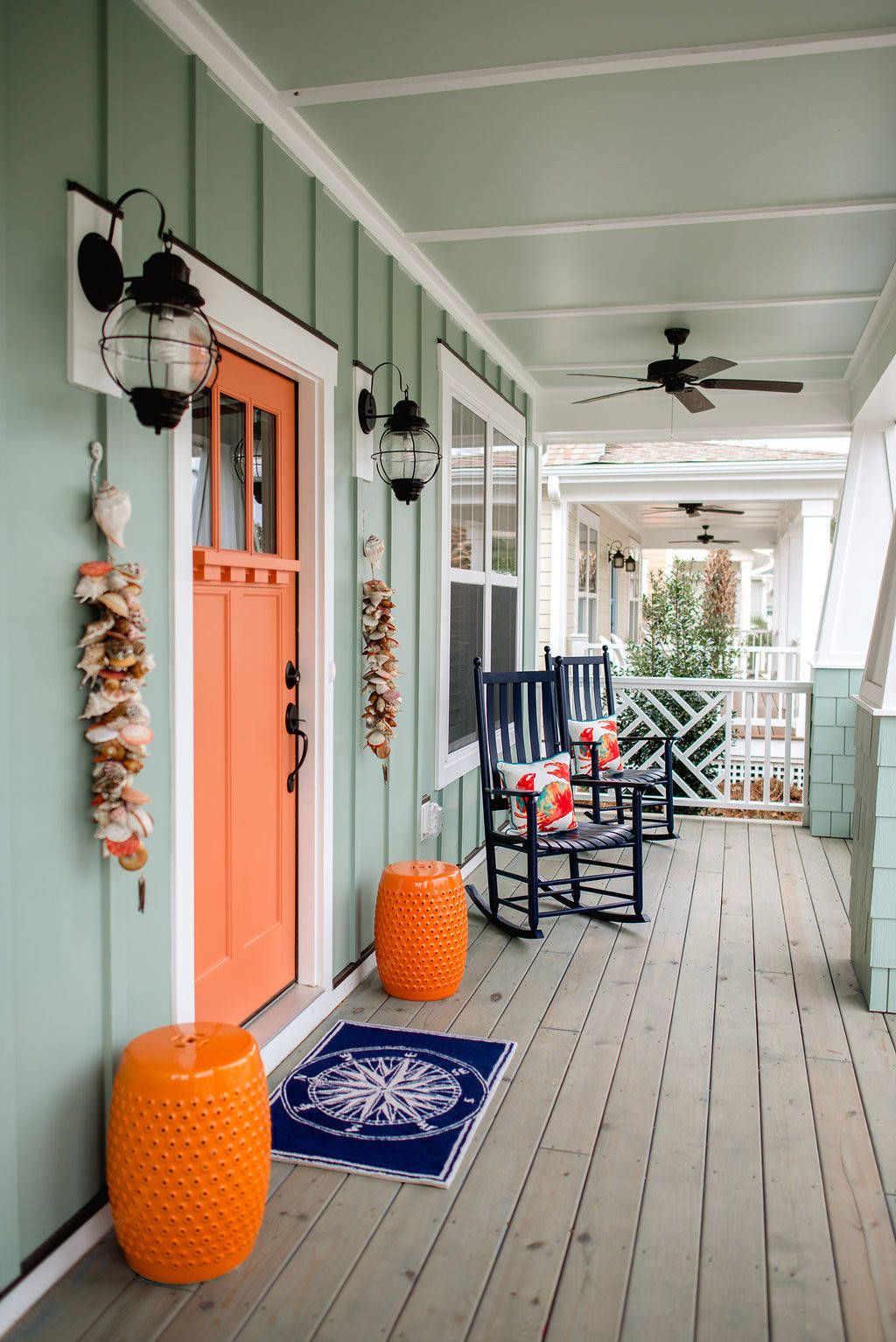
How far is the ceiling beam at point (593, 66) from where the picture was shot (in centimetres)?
242

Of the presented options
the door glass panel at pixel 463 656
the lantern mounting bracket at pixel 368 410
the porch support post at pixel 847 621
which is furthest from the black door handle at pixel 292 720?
the porch support post at pixel 847 621

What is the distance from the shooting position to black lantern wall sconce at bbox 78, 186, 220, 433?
6.24 ft

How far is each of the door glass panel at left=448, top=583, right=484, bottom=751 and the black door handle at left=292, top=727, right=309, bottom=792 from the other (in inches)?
59.3

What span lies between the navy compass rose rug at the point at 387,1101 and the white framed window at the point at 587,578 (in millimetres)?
6859

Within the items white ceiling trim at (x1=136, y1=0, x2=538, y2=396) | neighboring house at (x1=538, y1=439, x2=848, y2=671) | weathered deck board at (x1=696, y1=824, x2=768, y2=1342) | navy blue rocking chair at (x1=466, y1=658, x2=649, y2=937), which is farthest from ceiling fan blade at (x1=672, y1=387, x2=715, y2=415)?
weathered deck board at (x1=696, y1=824, x2=768, y2=1342)

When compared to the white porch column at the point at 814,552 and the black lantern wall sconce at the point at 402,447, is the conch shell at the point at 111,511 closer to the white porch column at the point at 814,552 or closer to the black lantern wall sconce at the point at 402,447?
the black lantern wall sconce at the point at 402,447

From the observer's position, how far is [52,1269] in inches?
77.7

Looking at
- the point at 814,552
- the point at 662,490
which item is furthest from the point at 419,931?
the point at 814,552

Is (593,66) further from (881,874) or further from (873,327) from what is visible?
(873,327)

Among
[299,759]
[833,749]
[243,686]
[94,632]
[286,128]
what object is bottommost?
[833,749]

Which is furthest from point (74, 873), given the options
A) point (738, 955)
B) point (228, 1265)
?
point (738, 955)

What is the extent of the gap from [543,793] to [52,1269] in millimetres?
2720

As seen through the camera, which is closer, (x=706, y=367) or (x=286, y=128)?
(x=286, y=128)

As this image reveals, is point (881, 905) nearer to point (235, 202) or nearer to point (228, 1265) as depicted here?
point (228, 1265)
